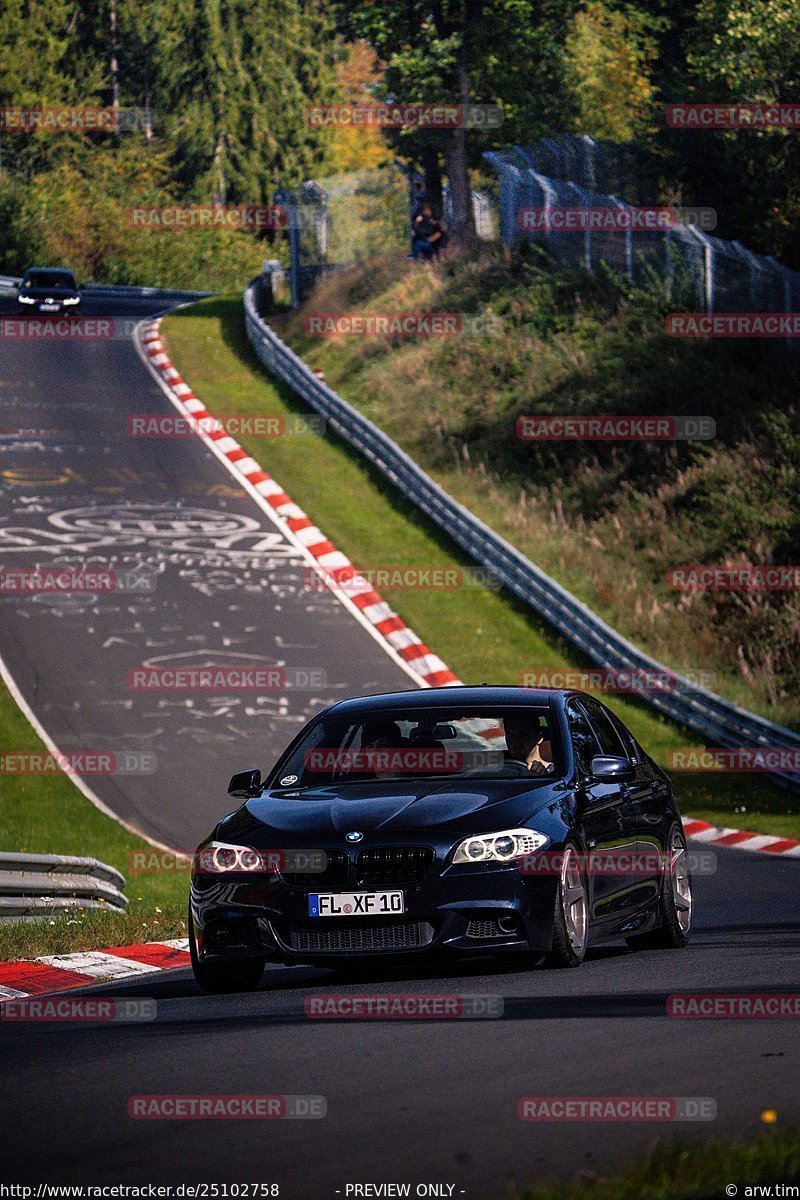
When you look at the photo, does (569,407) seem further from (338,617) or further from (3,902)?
(3,902)

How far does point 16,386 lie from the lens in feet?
135

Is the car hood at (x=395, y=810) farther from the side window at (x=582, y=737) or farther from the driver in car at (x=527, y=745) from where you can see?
the side window at (x=582, y=737)

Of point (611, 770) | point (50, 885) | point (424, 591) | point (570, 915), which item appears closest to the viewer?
point (570, 915)

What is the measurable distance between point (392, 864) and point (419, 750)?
3.96 ft

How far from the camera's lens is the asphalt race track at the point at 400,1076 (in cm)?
578

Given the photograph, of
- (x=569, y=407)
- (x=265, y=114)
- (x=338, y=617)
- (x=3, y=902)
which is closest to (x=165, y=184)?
(x=265, y=114)

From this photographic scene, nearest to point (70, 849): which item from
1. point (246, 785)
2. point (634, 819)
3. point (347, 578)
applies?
point (246, 785)

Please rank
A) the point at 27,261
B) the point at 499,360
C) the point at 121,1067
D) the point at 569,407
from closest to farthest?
the point at 121,1067
the point at 569,407
the point at 499,360
the point at 27,261

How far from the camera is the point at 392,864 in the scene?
938 centimetres

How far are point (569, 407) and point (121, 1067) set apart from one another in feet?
96.8

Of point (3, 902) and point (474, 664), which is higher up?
point (3, 902)

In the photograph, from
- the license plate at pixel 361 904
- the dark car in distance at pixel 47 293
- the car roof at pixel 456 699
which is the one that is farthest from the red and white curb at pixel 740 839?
the dark car in distance at pixel 47 293

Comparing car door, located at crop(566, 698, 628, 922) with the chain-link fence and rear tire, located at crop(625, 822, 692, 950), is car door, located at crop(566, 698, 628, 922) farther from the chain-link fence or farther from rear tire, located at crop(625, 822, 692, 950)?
the chain-link fence

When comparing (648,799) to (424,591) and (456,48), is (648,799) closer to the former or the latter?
(424,591)
